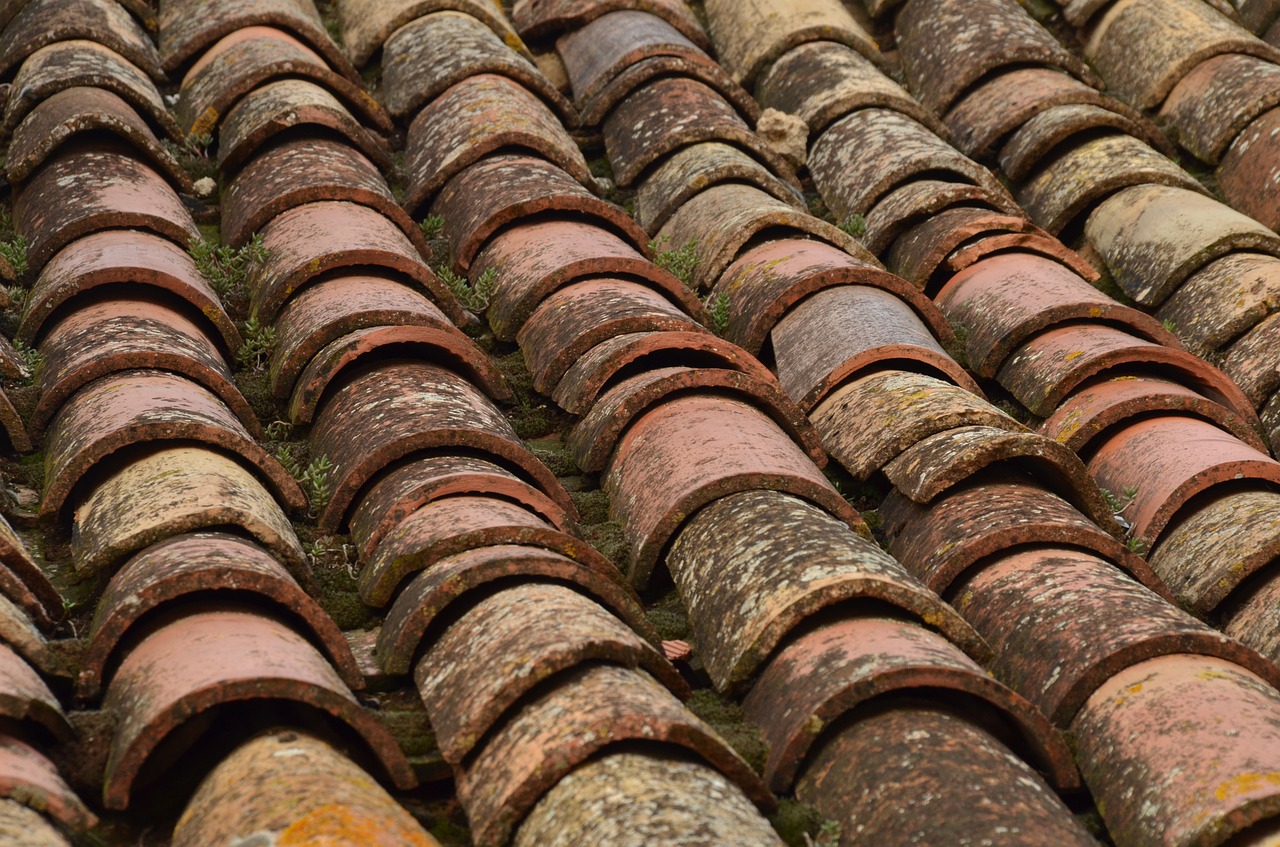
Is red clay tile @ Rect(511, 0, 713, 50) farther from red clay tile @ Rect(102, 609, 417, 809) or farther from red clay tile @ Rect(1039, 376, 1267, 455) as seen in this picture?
red clay tile @ Rect(102, 609, 417, 809)

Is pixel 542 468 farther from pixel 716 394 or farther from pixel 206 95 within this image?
pixel 206 95

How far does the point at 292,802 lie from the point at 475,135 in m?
3.43

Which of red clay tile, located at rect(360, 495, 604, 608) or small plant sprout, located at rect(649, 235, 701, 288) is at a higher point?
small plant sprout, located at rect(649, 235, 701, 288)

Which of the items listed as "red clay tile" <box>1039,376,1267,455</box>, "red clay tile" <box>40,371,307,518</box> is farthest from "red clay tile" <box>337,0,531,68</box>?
"red clay tile" <box>1039,376,1267,455</box>

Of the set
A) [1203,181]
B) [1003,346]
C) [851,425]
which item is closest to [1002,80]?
[1203,181]

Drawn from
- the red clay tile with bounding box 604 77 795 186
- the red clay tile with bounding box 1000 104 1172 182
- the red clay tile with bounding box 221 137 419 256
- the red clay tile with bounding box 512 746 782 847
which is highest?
the red clay tile with bounding box 1000 104 1172 182

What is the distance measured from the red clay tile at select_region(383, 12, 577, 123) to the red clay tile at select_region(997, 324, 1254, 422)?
96.1 inches

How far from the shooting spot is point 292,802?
8.62 ft

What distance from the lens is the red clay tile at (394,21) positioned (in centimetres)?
661

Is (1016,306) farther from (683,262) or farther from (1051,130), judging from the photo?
(1051,130)

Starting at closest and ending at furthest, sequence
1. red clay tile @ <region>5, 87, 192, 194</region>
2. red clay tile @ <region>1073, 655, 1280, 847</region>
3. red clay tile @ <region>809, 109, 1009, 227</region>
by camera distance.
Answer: red clay tile @ <region>1073, 655, 1280, 847</region>, red clay tile @ <region>5, 87, 192, 194</region>, red clay tile @ <region>809, 109, 1009, 227</region>

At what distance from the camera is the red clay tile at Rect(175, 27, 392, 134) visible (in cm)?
571

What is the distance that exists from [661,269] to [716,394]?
2.59 ft

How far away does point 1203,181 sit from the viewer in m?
6.23
